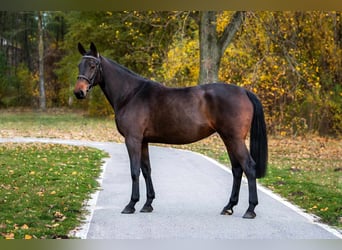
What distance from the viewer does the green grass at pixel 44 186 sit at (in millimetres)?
4090

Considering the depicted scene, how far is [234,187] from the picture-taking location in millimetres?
4465

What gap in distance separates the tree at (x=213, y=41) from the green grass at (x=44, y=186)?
168 cm

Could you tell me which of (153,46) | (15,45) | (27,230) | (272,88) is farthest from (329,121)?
(27,230)

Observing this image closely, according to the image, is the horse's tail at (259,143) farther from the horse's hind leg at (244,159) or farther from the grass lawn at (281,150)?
the grass lawn at (281,150)

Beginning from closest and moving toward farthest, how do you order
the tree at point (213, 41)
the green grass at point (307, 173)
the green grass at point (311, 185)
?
the green grass at point (311, 185), the green grass at point (307, 173), the tree at point (213, 41)

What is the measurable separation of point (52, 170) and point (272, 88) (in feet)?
9.78

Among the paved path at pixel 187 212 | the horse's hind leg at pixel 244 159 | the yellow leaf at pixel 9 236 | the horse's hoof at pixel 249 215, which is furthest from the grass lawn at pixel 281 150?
the yellow leaf at pixel 9 236

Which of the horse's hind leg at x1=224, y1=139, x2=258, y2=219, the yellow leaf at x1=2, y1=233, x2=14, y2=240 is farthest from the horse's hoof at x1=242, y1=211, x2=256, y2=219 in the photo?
the yellow leaf at x1=2, y1=233, x2=14, y2=240

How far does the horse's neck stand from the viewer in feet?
→ 14.7

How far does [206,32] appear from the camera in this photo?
675 cm

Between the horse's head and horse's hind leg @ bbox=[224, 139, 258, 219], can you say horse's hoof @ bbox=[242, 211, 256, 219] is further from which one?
the horse's head

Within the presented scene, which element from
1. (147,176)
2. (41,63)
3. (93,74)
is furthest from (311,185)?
(41,63)

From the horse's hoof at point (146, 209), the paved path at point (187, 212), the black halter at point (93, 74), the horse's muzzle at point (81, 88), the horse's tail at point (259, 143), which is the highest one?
the black halter at point (93, 74)
